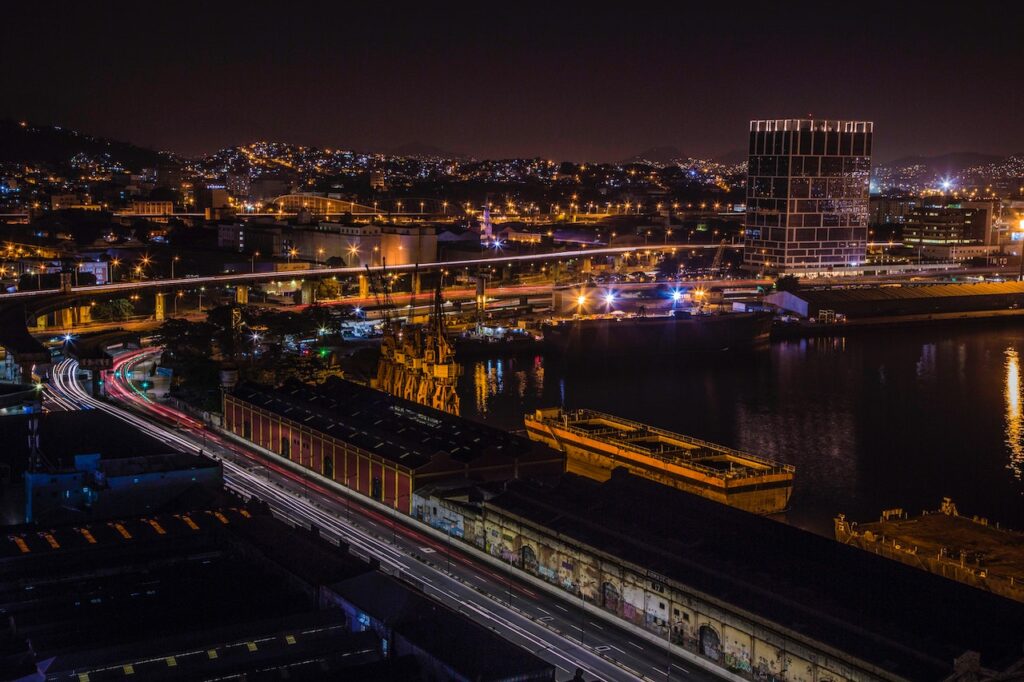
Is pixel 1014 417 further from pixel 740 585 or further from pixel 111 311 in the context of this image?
pixel 111 311

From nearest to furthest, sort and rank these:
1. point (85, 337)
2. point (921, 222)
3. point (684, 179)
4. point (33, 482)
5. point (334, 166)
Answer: point (33, 482)
point (85, 337)
point (921, 222)
point (684, 179)
point (334, 166)

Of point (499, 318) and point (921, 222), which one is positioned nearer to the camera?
point (499, 318)

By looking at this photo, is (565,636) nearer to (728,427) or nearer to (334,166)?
(728,427)

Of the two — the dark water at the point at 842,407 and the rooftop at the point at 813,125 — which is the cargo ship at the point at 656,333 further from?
the rooftop at the point at 813,125

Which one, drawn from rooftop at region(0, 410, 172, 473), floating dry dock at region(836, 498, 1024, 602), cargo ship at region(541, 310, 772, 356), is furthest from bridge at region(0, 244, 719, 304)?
floating dry dock at region(836, 498, 1024, 602)

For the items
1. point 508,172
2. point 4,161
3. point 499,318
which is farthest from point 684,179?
point 499,318

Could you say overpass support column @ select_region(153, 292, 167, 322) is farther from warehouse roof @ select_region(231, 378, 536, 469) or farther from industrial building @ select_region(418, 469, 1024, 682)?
industrial building @ select_region(418, 469, 1024, 682)
